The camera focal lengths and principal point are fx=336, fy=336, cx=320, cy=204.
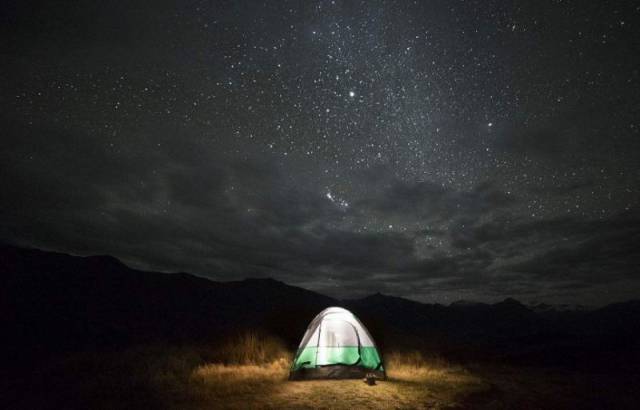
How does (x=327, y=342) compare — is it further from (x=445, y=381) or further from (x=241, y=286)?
(x=241, y=286)

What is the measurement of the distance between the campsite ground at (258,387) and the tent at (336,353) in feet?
1.17

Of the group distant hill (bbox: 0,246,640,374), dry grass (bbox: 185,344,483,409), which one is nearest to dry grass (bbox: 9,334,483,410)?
dry grass (bbox: 185,344,483,409)

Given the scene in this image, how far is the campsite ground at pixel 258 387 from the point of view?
21.9 ft

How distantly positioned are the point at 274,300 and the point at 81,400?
147820 mm

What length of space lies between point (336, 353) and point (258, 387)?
2.45 meters

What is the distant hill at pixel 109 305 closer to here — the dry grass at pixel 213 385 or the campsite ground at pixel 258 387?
the dry grass at pixel 213 385

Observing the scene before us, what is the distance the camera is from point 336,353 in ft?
31.1

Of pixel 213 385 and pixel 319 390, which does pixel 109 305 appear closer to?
pixel 213 385

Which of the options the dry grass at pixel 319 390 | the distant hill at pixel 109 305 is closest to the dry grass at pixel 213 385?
the dry grass at pixel 319 390

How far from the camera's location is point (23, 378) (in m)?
8.80

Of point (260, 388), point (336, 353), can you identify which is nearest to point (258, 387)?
point (260, 388)

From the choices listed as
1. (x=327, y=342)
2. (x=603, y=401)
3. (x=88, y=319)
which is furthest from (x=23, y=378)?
(x=88, y=319)

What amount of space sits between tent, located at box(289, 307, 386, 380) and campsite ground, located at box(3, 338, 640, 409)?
14.1 inches

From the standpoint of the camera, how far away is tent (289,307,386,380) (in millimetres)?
9055
